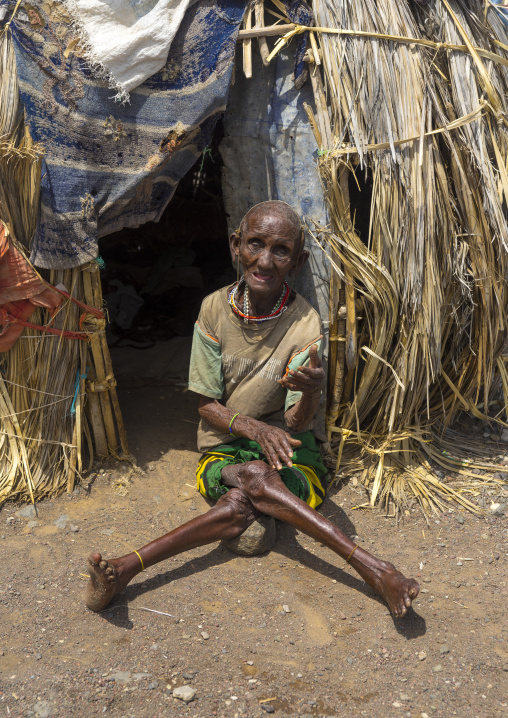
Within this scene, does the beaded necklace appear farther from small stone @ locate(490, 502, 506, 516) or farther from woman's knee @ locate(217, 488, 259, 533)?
small stone @ locate(490, 502, 506, 516)

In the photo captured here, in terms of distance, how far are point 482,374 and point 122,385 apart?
2295 mm

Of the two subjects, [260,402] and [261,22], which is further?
[260,402]

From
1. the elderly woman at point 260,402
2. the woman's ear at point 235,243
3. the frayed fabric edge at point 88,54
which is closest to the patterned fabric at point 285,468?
the elderly woman at point 260,402

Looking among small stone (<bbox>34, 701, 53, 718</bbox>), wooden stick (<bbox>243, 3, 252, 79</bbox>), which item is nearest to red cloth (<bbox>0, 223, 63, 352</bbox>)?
wooden stick (<bbox>243, 3, 252, 79</bbox>)

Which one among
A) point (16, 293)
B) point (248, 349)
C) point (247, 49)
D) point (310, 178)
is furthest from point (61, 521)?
point (247, 49)

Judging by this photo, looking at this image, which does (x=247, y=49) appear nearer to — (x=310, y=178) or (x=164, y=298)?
(x=310, y=178)

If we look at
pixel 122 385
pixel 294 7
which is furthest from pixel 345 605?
pixel 294 7

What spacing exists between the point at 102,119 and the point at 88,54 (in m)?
0.26

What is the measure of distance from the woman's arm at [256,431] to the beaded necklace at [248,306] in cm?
43

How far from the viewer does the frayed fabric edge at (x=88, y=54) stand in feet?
8.89

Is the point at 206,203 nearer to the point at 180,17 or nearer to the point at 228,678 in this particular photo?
the point at 180,17

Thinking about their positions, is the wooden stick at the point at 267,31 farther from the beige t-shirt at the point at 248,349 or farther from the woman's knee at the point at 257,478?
the woman's knee at the point at 257,478

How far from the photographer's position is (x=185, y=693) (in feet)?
6.88

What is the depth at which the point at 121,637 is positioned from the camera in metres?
2.34
